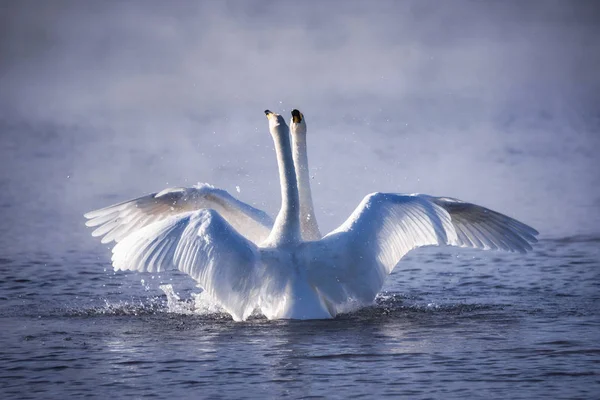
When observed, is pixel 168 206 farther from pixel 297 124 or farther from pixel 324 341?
pixel 324 341

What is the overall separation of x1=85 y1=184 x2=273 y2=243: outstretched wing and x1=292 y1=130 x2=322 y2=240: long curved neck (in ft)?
1.75

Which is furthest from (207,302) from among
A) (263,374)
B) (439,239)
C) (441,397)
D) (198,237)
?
(441,397)

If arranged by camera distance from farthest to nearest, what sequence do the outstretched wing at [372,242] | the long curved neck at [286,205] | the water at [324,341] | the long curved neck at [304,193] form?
the long curved neck at [304,193] < the long curved neck at [286,205] < the outstretched wing at [372,242] < the water at [324,341]

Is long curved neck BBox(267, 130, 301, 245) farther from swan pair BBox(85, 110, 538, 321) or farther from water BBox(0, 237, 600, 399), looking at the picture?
water BBox(0, 237, 600, 399)

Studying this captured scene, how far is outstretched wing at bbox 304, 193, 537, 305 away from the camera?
35.1ft

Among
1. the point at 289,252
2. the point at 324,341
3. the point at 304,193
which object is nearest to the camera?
the point at 324,341

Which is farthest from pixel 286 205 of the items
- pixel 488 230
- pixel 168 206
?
pixel 488 230

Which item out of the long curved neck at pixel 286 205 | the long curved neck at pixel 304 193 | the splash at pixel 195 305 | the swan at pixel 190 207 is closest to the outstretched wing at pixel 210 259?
the long curved neck at pixel 286 205

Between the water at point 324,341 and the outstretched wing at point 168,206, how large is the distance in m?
0.73

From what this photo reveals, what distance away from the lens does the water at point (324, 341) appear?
8.26 meters

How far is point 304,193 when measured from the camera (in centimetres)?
1235

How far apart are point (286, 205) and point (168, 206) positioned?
2.14 m

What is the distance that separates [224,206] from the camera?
12.7 m

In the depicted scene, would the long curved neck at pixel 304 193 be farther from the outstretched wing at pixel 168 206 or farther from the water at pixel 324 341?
the water at pixel 324 341
